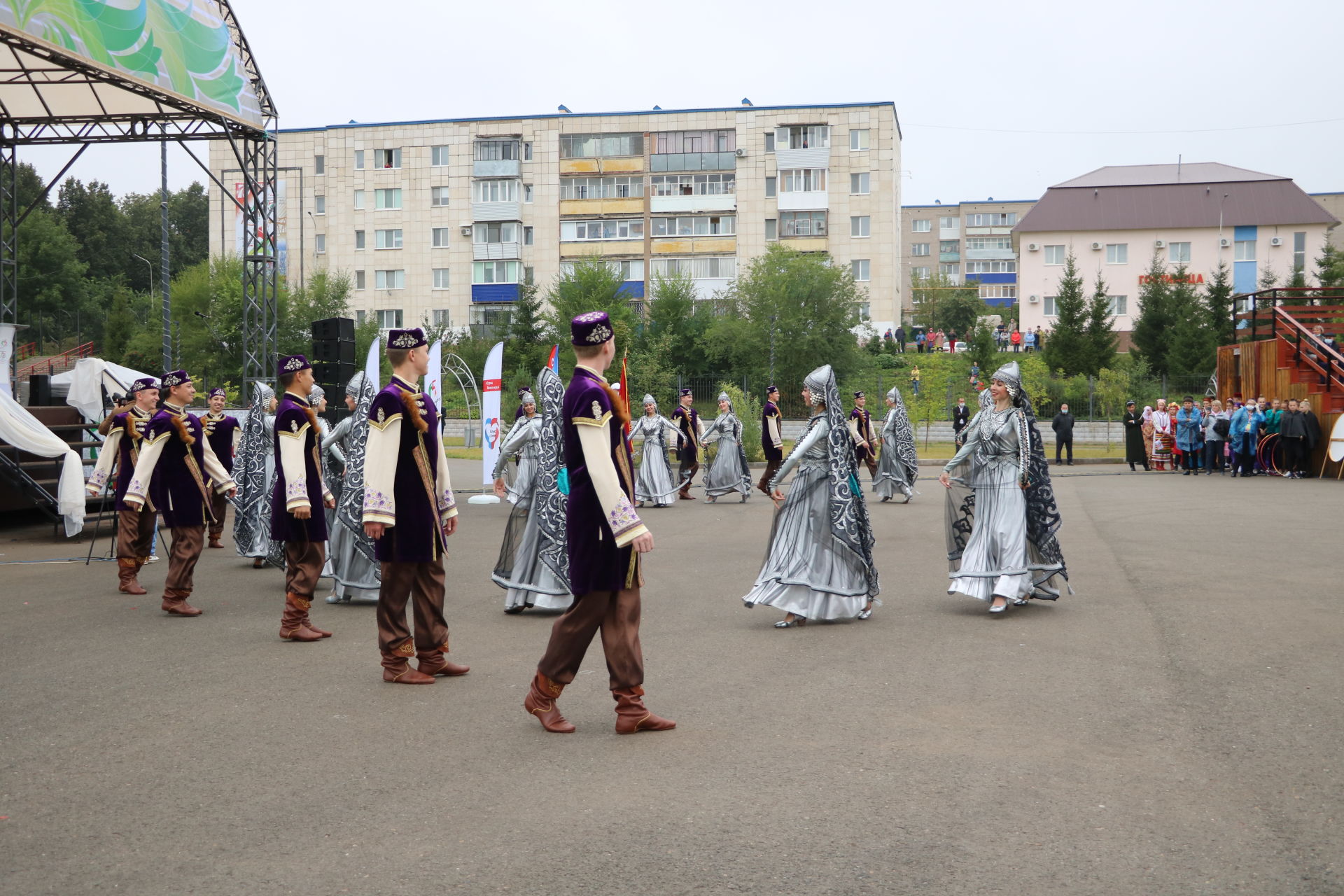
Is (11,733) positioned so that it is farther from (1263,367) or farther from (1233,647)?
(1263,367)

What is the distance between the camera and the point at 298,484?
825 centimetres

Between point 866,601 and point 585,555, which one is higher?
point 585,555

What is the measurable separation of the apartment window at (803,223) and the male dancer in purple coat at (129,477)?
53.3 metres

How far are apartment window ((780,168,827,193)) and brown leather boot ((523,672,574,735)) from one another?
59.7 meters

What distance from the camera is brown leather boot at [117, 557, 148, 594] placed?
10.9m

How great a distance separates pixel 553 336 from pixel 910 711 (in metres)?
52.7

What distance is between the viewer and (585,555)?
222 inches

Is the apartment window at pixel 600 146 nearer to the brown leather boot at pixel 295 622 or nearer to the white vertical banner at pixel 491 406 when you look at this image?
the white vertical banner at pixel 491 406

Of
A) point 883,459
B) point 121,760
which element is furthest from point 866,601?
point 883,459

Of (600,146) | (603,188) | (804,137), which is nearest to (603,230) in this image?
(603,188)

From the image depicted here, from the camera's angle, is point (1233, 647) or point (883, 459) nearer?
point (1233, 647)

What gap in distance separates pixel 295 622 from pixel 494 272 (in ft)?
192

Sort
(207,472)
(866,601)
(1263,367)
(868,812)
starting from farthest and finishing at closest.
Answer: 1. (1263,367)
2. (207,472)
3. (866,601)
4. (868,812)

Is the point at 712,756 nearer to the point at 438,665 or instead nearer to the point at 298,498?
the point at 438,665
